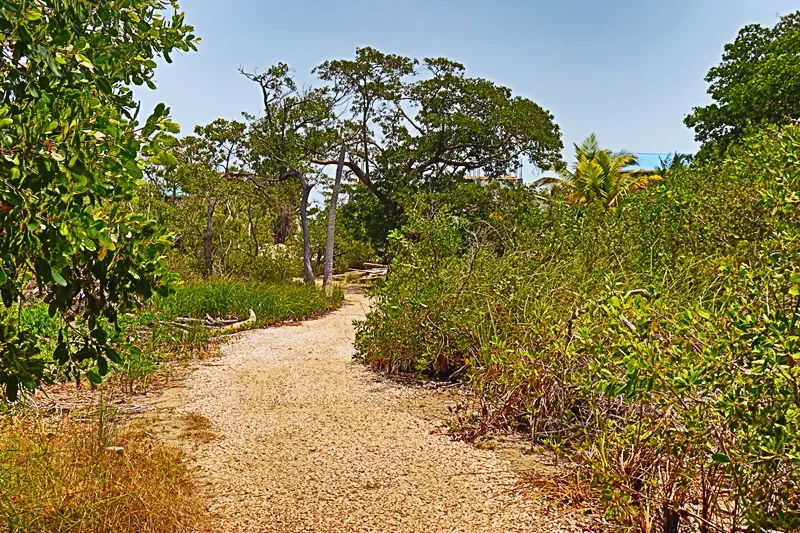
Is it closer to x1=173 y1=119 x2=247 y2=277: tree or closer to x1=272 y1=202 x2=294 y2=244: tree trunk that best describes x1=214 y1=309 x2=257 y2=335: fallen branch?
x1=173 y1=119 x2=247 y2=277: tree

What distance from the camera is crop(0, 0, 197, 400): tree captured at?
141 cm

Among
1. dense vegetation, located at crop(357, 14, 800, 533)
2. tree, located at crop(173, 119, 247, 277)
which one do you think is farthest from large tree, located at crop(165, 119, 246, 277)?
dense vegetation, located at crop(357, 14, 800, 533)

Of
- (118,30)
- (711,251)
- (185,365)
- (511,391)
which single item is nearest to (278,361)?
(185,365)

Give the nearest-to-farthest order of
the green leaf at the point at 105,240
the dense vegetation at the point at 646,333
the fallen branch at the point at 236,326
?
the green leaf at the point at 105,240 < the dense vegetation at the point at 646,333 < the fallen branch at the point at 236,326

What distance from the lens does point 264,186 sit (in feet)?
56.3

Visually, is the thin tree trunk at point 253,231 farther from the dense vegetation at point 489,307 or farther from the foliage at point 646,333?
the foliage at point 646,333

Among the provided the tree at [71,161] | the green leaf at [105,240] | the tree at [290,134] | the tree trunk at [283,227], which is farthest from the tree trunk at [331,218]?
the green leaf at [105,240]

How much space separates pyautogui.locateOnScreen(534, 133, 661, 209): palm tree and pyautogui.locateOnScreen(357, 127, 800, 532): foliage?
1655 centimetres

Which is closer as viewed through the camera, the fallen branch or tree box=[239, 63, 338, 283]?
the fallen branch

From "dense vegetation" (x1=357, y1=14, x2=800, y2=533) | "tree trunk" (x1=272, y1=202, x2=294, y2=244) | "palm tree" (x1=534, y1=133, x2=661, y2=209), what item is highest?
"palm tree" (x1=534, y1=133, x2=661, y2=209)

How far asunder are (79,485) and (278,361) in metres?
4.44

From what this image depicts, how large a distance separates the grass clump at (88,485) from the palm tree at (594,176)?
20.3m

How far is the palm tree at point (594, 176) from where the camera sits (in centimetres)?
2286

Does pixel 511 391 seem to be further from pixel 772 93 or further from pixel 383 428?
pixel 772 93
